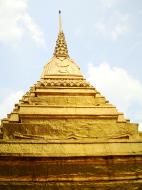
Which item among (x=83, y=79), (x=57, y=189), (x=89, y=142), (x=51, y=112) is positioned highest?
(x=83, y=79)

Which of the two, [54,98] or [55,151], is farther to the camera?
[54,98]

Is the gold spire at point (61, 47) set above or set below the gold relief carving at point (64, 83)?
above

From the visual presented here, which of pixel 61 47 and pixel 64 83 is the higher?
pixel 61 47

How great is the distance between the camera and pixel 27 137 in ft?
35.2

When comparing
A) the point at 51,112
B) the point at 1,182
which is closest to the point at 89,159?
the point at 1,182

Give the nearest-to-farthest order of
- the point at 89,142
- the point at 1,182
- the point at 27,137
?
the point at 1,182, the point at 89,142, the point at 27,137

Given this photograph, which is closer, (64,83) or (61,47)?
(64,83)

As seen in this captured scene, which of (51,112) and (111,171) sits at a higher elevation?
(51,112)

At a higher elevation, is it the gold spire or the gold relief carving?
Result: the gold spire

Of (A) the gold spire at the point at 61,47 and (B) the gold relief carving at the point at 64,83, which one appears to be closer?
(B) the gold relief carving at the point at 64,83

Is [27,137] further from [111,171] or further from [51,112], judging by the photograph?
[111,171]

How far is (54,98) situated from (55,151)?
6.57 metres

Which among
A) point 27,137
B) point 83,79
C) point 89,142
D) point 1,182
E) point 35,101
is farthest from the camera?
point 83,79

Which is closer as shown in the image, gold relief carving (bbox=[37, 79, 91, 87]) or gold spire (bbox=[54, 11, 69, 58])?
gold relief carving (bbox=[37, 79, 91, 87])
